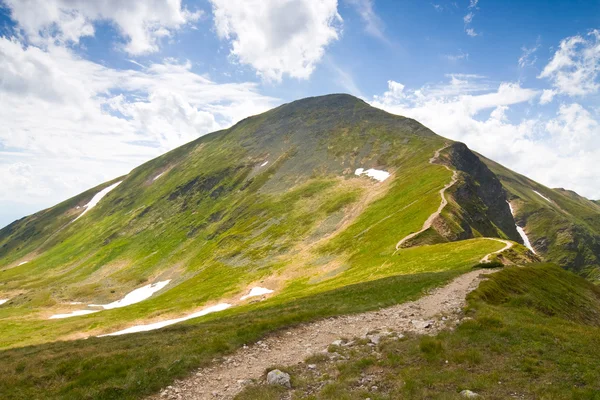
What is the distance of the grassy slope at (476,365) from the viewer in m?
14.9

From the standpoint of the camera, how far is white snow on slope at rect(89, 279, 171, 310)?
102350mm

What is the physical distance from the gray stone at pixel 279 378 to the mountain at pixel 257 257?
499 cm

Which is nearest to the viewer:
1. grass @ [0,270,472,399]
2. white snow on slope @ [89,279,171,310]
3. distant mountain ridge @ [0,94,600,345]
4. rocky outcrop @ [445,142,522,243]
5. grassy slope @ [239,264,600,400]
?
grassy slope @ [239,264,600,400]

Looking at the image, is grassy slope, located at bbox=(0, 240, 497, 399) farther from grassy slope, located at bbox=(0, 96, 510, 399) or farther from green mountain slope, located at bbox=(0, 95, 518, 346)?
green mountain slope, located at bbox=(0, 95, 518, 346)

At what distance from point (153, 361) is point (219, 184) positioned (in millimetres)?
177166

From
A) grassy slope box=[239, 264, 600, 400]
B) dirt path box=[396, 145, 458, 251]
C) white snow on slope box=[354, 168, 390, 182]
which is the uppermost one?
white snow on slope box=[354, 168, 390, 182]

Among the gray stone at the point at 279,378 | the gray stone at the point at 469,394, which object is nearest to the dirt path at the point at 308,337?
the gray stone at the point at 279,378

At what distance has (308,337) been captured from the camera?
24.3 metres

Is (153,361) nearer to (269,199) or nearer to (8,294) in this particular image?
(269,199)

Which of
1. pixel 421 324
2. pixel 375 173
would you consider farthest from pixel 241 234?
pixel 421 324

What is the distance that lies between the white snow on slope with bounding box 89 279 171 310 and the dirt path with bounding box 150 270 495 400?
9153 centimetres

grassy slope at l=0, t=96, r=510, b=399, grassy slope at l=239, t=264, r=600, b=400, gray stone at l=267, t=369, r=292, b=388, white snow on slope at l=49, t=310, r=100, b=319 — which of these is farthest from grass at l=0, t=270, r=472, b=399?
white snow on slope at l=49, t=310, r=100, b=319

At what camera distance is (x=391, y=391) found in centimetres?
1532

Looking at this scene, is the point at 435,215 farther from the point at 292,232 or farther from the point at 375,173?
the point at 375,173
